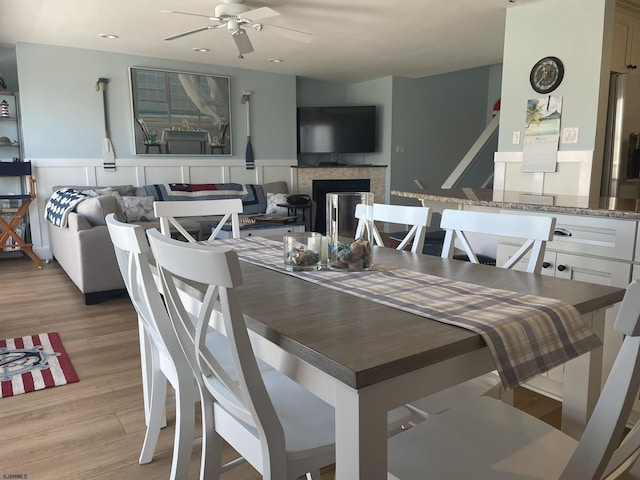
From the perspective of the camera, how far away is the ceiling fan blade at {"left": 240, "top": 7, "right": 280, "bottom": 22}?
3.62 m

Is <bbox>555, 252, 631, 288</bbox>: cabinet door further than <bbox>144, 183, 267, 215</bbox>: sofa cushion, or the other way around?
<bbox>144, 183, 267, 215</bbox>: sofa cushion

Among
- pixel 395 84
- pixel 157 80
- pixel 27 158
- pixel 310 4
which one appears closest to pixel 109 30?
pixel 157 80

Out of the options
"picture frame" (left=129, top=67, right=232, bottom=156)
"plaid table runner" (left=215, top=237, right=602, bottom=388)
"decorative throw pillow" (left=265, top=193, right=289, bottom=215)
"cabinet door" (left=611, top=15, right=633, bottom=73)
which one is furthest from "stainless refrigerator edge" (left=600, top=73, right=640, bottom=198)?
"picture frame" (left=129, top=67, right=232, bottom=156)

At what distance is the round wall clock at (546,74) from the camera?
3.89m

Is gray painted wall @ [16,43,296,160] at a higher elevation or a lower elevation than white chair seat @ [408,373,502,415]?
higher

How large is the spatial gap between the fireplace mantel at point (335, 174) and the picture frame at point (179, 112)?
1093 millimetres

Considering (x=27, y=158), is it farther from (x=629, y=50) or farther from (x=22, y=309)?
(x=629, y=50)

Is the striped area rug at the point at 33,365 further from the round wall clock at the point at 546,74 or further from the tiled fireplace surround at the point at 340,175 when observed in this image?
the tiled fireplace surround at the point at 340,175

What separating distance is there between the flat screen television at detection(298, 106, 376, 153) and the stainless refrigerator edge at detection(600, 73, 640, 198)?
3.81m

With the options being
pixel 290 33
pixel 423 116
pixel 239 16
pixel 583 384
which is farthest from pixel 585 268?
pixel 423 116

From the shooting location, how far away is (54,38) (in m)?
5.12

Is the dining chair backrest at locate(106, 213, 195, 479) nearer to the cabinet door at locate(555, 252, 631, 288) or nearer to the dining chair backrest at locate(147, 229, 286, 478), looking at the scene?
the dining chair backrest at locate(147, 229, 286, 478)

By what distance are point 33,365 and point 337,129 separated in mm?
→ 5542

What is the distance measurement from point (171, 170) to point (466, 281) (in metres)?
5.55
